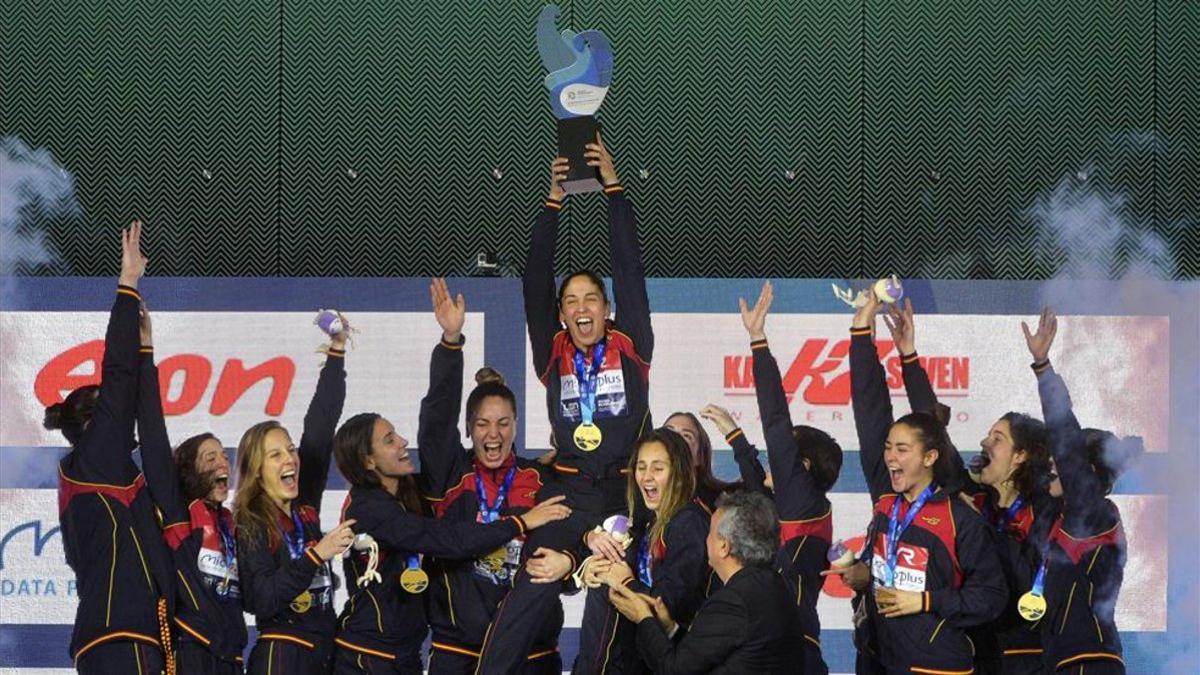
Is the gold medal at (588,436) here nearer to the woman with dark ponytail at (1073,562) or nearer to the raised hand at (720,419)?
the raised hand at (720,419)

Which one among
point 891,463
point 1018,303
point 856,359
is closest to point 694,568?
point 891,463

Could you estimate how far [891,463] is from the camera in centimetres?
560

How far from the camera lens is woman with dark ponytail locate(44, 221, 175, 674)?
5434mm

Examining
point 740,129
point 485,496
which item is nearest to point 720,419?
point 485,496

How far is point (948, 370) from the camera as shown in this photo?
773 cm

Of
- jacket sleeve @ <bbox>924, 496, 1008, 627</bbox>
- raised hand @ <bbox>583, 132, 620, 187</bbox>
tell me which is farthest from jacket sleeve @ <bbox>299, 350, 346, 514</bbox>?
jacket sleeve @ <bbox>924, 496, 1008, 627</bbox>

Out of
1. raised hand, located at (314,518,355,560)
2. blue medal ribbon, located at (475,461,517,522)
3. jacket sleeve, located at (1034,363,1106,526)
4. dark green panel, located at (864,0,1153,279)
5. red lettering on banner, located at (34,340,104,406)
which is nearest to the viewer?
raised hand, located at (314,518,355,560)

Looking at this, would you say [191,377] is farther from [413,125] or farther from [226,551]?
[226,551]

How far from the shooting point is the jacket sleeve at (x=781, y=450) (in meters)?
5.94

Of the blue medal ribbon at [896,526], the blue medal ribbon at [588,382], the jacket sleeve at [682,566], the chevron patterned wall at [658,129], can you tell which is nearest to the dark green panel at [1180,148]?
the chevron patterned wall at [658,129]

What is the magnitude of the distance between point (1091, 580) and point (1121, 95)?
2.94 metres

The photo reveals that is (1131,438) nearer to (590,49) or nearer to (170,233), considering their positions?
(590,49)

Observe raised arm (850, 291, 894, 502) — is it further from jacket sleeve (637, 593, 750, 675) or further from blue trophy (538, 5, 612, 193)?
jacket sleeve (637, 593, 750, 675)

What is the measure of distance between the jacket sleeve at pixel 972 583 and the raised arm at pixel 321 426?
2.26 m
